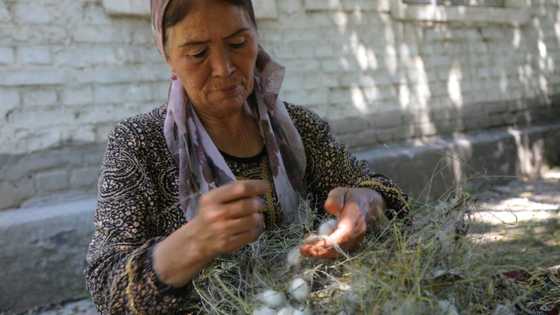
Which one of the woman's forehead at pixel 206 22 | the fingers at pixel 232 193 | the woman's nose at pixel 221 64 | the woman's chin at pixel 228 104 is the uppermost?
the woman's forehead at pixel 206 22

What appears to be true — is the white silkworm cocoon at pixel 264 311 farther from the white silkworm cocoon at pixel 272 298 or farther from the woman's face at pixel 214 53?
the woman's face at pixel 214 53

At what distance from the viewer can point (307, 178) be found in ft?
6.61

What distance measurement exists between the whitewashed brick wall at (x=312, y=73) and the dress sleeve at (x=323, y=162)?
6.59 feet

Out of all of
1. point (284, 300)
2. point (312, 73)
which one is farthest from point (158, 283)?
point (312, 73)

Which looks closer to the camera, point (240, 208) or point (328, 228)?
point (240, 208)

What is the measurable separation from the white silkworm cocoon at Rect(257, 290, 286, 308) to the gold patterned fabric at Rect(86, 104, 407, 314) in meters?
0.22

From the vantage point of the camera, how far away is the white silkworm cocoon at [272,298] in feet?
3.92

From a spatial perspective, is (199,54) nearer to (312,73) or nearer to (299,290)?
(299,290)

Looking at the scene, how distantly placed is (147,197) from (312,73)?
3.34 m

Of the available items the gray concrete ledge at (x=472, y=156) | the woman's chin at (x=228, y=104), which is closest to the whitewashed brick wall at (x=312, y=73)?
the gray concrete ledge at (x=472, y=156)

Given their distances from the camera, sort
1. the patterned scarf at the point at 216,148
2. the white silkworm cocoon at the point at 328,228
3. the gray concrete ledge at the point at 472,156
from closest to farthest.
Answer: the white silkworm cocoon at the point at 328,228, the patterned scarf at the point at 216,148, the gray concrete ledge at the point at 472,156

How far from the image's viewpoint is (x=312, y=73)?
15.7 ft

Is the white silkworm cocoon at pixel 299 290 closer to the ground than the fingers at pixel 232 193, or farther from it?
closer to the ground

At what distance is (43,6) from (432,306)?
10.1 feet
